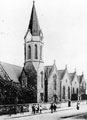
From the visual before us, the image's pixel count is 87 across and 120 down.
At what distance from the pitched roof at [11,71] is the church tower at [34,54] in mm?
2552

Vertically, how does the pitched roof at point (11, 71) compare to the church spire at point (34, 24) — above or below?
below

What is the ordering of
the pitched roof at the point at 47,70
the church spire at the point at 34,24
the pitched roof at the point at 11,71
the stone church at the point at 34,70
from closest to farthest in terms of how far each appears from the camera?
the pitched roof at the point at 11,71
the stone church at the point at 34,70
the church spire at the point at 34,24
the pitched roof at the point at 47,70

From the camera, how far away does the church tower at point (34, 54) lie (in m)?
56.4

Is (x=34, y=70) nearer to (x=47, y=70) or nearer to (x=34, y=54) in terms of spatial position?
(x=34, y=54)

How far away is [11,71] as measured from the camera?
58.3m

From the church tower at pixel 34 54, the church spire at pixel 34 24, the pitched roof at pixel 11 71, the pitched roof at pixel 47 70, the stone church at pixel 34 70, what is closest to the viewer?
the pitched roof at pixel 11 71

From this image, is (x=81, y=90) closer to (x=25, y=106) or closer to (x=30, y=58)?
(x=30, y=58)

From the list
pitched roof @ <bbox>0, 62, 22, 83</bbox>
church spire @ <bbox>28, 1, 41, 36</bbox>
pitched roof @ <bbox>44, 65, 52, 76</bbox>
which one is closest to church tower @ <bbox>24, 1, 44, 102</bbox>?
church spire @ <bbox>28, 1, 41, 36</bbox>

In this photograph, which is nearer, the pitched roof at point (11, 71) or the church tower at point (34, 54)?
the pitched roof at point (11, 71)

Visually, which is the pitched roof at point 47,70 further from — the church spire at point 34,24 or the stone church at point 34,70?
the church spire at point 34,24

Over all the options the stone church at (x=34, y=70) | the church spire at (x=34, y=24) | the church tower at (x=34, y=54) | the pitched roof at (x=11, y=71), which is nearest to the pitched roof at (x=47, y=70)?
the stone church at (x=34, y=70)

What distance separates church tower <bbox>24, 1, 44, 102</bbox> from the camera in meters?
56.4

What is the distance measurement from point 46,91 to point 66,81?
12.0m

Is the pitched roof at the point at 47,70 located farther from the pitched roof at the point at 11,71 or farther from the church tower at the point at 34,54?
the pitched roof at the point at 11,71
